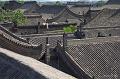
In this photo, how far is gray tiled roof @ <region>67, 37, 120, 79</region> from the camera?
88.3 feet

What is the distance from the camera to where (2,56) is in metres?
13.1

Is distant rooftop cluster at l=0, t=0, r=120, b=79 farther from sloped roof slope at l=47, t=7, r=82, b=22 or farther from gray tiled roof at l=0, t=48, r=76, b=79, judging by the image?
sloped roof slope at l=47, t=7, r=82, b=22

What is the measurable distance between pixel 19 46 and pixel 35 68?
11.2 m

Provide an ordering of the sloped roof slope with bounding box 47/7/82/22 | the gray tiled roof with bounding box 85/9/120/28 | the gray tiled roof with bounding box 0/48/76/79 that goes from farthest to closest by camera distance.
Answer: the sloped roof slope with bounding box 47/7/82/22 → the gray tiled roof with bounding box 85/9/120/28 → the gray tiled roof with bounding box 0/48/76/79

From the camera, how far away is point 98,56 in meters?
28.6

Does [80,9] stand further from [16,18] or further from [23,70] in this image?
[23,70]

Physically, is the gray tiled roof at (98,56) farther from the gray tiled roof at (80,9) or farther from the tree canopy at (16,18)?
the gray tiled roof at (80,9)

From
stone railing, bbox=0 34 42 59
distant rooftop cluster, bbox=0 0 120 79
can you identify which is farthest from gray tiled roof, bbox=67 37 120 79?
stone railing, bbox=0 34 42 59


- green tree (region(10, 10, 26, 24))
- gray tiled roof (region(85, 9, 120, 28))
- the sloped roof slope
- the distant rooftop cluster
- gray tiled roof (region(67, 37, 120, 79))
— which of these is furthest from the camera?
the sloped roof slope

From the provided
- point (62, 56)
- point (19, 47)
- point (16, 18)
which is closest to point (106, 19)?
point (16, 18)

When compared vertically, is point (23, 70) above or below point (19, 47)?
above

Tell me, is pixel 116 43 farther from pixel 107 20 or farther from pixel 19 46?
pixel 107 20

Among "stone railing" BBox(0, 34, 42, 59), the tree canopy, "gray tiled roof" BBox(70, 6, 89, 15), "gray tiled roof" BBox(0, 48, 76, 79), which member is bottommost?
"gray tiled roof" BBox(70, 6, 89, 15)

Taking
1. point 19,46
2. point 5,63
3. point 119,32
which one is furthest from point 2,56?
point 119,32
